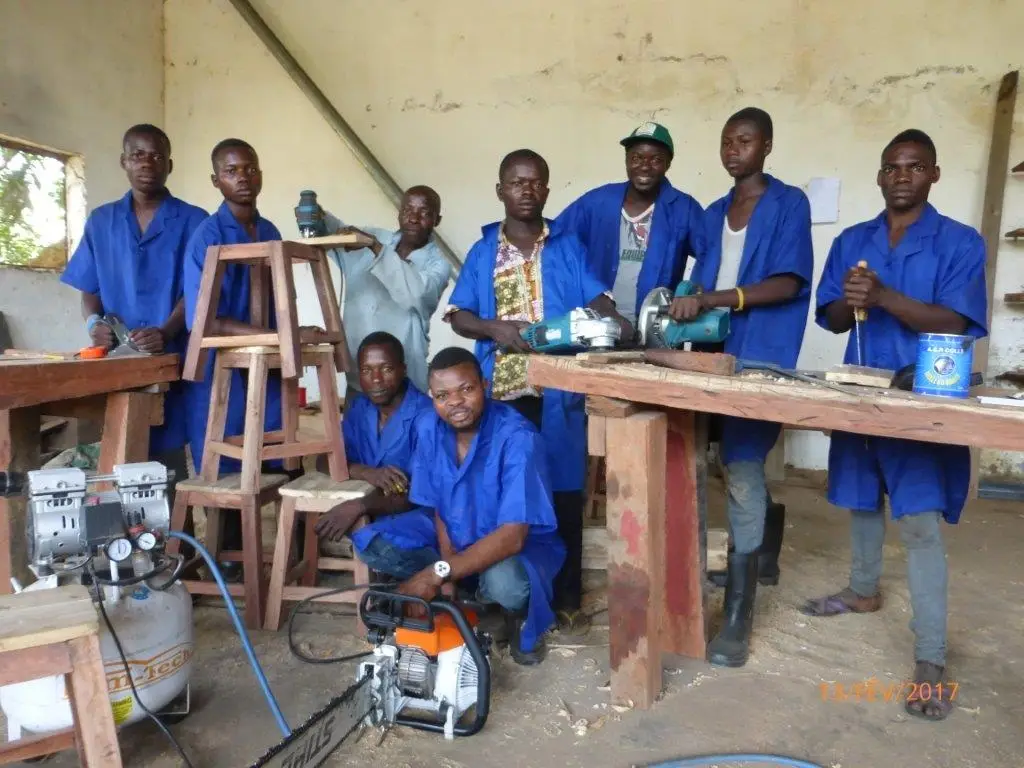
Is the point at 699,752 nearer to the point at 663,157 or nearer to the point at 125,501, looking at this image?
the point at 125,501

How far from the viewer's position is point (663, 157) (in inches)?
106

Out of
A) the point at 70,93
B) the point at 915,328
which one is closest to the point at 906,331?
the point at 915,328

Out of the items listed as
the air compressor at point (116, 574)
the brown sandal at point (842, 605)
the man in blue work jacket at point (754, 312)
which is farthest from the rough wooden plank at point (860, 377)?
the air compressor at point (116, 574)

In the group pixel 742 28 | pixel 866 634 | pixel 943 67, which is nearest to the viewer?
pixel 866 634

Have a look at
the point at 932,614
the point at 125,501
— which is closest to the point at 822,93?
the point at 932,614

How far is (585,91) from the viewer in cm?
538

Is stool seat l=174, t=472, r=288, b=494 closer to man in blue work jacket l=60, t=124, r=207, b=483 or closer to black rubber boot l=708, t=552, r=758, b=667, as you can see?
man in blue work jacket l=60, t=124, r=207, b=483

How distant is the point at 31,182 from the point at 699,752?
18.1 feet

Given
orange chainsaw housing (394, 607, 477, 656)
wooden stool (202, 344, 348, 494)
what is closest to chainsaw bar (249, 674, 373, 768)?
orange chainsaw housing (394, 607, 477, 656)

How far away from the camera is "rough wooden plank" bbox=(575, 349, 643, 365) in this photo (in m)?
1.95

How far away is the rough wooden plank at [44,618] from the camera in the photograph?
131 cm

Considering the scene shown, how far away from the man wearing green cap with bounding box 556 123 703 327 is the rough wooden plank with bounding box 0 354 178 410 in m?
1.55

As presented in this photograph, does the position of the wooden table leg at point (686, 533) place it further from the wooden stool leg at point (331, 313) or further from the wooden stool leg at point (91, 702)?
the wooden stool leg at point (91, 702)

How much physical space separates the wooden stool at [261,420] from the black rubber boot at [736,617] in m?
1.39
